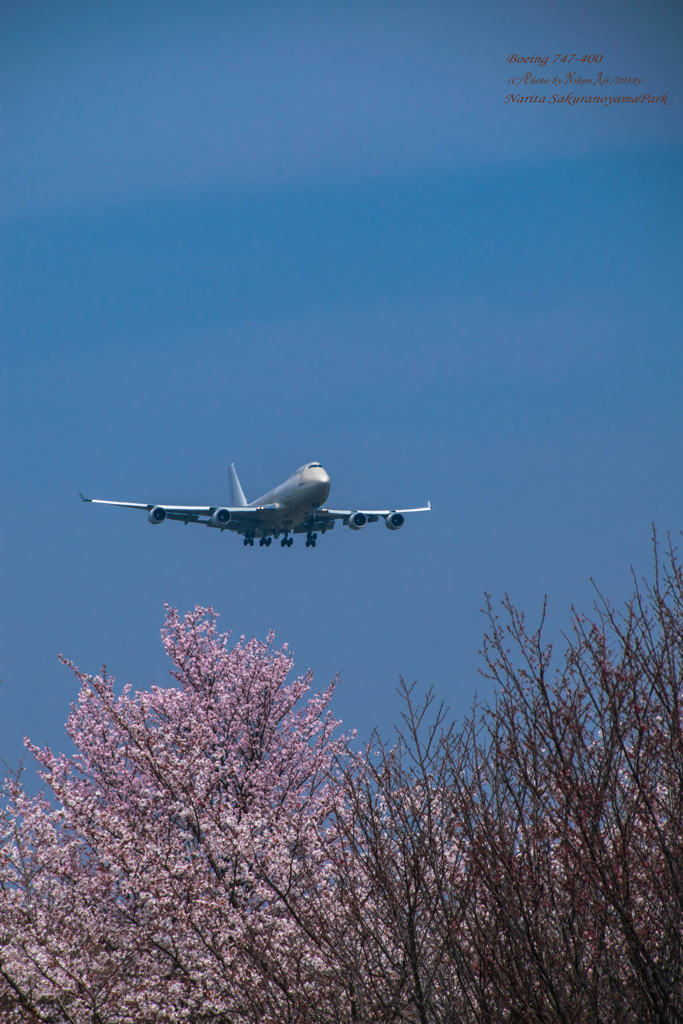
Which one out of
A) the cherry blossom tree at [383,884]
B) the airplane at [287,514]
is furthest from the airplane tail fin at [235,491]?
the cherry blossom tree at [383,884]

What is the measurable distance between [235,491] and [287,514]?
24901 mm

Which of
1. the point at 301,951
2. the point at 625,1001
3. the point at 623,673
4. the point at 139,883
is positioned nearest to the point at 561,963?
the point at 625,1001

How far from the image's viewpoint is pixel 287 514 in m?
48.2

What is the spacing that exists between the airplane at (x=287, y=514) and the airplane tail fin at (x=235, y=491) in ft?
58.3

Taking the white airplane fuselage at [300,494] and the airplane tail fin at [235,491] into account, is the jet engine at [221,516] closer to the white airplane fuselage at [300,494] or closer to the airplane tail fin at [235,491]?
the white airplane fuselage at [300,494]

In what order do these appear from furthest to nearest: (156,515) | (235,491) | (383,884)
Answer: (235,491) → (156,515) → (383,884)

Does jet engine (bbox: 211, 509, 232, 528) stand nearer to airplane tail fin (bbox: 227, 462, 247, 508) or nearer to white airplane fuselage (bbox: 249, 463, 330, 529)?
white airplane fuselage (bbox: 249, 463, 330, 529)

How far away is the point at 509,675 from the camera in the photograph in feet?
32.8

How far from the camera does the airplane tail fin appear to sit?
7106cm

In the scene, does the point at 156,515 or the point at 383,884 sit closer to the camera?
the point at 383,884

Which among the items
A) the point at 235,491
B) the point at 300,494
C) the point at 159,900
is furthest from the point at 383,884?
the point at 235,491

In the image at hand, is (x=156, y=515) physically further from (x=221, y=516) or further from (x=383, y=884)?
(x=383, y=884)

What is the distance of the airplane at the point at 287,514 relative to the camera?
152 feet

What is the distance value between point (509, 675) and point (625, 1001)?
3293 millimetres
